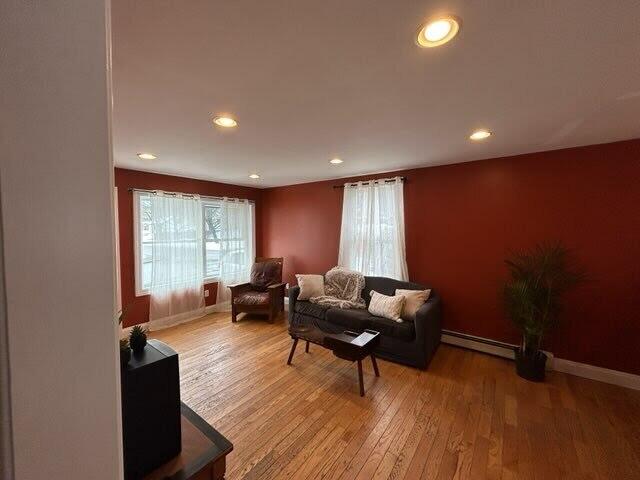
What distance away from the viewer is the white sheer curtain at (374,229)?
11.2ft

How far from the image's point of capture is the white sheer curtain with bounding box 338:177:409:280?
3.42 metres

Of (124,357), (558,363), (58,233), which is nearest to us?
(58,233)

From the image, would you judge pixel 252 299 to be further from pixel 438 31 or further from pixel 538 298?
pixel 438 31

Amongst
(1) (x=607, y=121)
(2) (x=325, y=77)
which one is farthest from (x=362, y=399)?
(1) (x=607, y=121)

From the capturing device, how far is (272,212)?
16.2ft

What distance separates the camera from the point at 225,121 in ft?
6.15

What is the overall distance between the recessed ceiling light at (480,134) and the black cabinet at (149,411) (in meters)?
2.57

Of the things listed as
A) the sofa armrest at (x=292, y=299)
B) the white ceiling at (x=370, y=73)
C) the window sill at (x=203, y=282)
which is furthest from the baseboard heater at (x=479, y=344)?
the window sill at (x=203, y=282)

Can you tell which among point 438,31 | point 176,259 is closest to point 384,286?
point 438,31

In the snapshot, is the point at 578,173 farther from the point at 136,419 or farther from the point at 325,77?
the point at 136,419

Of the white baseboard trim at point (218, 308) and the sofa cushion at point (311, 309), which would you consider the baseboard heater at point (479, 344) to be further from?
the white baseboard trim at point (218, 308)

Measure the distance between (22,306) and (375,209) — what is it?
11.6ft

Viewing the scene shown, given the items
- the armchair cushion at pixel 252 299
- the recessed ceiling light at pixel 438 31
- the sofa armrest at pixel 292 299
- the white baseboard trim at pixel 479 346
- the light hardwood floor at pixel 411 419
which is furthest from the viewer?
the armchair cushion at pixel 252 299

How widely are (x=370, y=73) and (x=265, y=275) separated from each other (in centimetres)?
360
